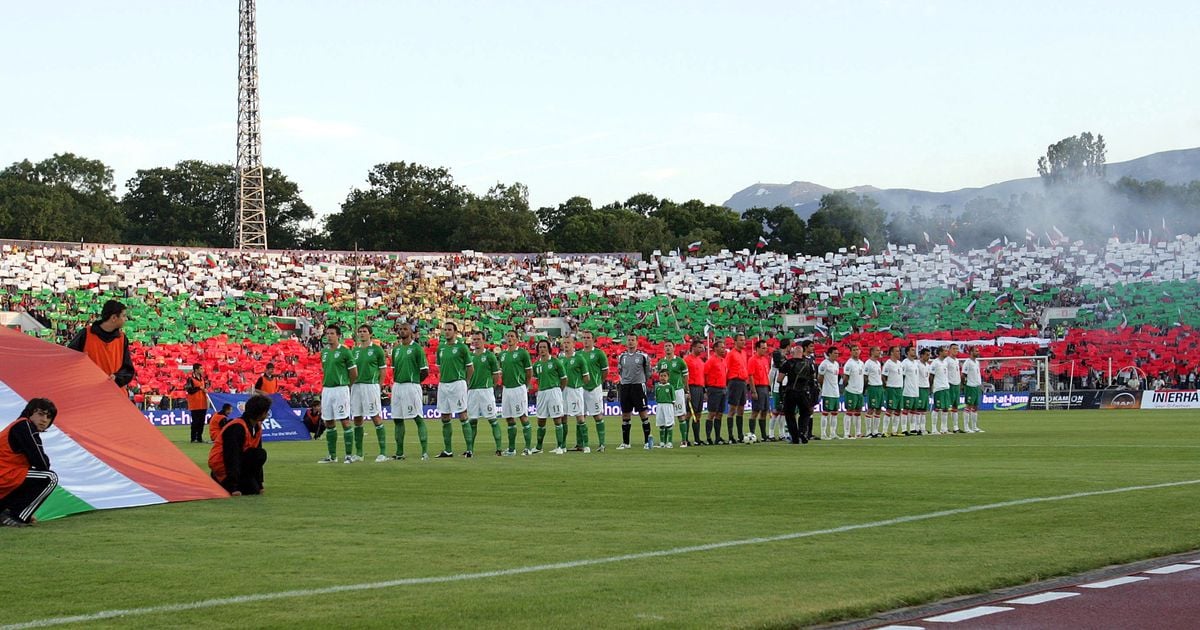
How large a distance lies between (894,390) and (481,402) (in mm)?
11812

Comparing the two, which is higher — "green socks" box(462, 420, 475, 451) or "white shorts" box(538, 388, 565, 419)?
"white shorts" box(538, 388, 565, 419)

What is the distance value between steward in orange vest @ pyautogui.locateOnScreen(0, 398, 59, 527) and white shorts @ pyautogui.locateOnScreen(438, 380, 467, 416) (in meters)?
10.8

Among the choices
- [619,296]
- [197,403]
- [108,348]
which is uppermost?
[619,296]

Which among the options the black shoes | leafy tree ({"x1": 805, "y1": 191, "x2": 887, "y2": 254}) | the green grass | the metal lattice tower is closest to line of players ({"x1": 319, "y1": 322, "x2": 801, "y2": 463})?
the green grass

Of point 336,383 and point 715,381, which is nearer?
point 336,383

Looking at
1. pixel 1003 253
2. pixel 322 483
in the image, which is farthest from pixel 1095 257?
pixel 322 483

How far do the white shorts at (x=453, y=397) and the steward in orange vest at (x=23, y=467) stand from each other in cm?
1080

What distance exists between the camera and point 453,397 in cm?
2331

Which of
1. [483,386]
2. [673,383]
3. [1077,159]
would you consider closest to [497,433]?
[483,386]

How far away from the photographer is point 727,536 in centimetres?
1105

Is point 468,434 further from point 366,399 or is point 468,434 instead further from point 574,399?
point 574,399

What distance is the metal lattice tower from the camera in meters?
74.4

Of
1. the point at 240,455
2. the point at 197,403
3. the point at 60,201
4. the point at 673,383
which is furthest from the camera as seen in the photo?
the point at 60,201

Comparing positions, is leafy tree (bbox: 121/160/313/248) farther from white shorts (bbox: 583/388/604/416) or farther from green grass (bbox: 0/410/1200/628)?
green grass (bbox: 0/410/1200/628)
